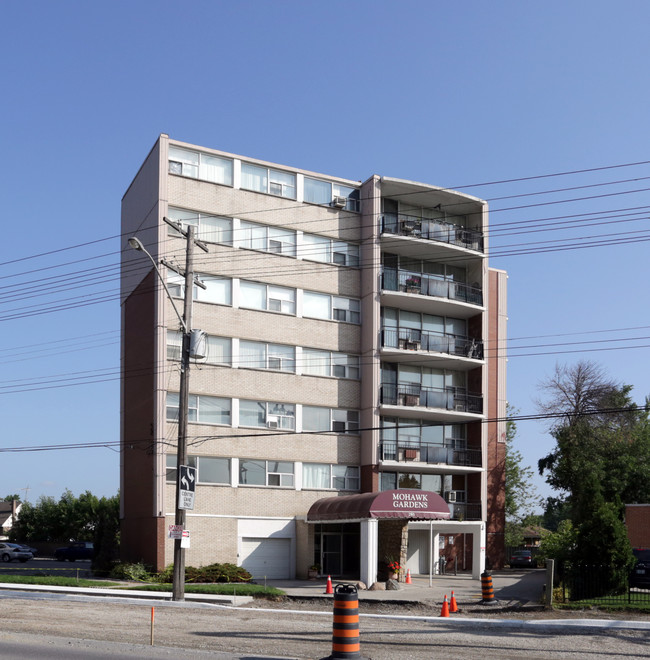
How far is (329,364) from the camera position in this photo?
40.3 metres

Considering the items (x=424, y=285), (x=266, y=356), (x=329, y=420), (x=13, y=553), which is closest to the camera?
(x=266, y=356)

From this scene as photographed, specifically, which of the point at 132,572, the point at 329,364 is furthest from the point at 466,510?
the point at 132,572

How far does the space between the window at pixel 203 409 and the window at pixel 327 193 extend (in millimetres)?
10556

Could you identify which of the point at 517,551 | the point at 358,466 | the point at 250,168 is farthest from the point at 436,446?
the point at 517,551

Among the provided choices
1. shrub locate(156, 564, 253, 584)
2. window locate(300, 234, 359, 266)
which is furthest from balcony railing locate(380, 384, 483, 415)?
shrub locate(156, 564, 253, 584)

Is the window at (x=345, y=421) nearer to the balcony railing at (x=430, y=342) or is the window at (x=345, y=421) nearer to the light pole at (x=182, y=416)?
the balcony railing at (x=430, y=342)

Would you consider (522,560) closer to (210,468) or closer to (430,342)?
(430,342)

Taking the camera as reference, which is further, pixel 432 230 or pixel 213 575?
pixel 432 230

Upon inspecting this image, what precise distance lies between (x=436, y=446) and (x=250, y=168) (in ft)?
52.3

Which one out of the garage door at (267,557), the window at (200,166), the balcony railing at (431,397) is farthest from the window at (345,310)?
the garage door at (267,557)

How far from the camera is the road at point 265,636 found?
15.1 meters

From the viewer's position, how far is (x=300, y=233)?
1591 inches

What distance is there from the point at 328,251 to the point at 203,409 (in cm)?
973

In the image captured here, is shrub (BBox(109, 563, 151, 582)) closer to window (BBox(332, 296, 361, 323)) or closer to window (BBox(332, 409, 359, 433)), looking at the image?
window (BBox(332, 409, 359, 433))
